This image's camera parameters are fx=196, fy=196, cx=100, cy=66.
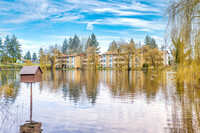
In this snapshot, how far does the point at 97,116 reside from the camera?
10.4 meters

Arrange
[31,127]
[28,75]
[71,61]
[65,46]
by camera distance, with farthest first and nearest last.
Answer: [65,46] → [71,61] → [28,75] → [31,127]

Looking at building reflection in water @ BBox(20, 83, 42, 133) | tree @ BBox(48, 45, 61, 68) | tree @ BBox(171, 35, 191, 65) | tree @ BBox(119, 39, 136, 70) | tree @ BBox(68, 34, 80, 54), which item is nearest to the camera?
building reflection in water @ BBox(20, 83, 42, 133)

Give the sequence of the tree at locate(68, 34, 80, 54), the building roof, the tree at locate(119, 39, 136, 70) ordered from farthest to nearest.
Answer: the tree at locate(68, 34, 80, 54) → the tree at locate(119, 39, 136, 70) → the building roof

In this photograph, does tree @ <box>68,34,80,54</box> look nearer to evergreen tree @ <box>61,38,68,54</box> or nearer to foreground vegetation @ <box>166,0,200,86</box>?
evergreen tree @ <box>61,38,68,54</box>

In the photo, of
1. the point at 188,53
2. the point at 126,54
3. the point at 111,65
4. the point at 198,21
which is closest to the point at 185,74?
the point at 188,53

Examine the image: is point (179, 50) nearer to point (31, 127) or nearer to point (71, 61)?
point (31, 127)

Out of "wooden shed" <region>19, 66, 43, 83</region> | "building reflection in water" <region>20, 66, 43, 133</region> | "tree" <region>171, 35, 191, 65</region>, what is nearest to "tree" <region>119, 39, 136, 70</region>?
"tree" <region>171, 35, 191, 65</region>

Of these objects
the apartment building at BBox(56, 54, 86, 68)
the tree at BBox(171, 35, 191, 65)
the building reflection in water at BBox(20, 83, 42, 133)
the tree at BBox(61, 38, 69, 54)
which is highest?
the tree at BBox(61, 38, 69, 54)

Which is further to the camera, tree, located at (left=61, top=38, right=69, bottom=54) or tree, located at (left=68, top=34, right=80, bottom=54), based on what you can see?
tree, located at (left=61, top=38, right=69, bottom=54)

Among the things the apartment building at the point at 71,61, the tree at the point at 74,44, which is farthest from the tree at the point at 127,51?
the tree at the point at 74,44

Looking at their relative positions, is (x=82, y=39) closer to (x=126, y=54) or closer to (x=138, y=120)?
(x=126, y=54)

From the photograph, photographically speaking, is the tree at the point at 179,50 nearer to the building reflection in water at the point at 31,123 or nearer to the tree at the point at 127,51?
the building reflection in water at the point at 31,123

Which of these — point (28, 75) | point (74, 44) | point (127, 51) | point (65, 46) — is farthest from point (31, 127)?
point (65, 46)

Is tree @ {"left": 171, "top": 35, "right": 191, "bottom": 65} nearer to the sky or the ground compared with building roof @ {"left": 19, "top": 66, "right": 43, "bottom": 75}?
nearer to the sky
